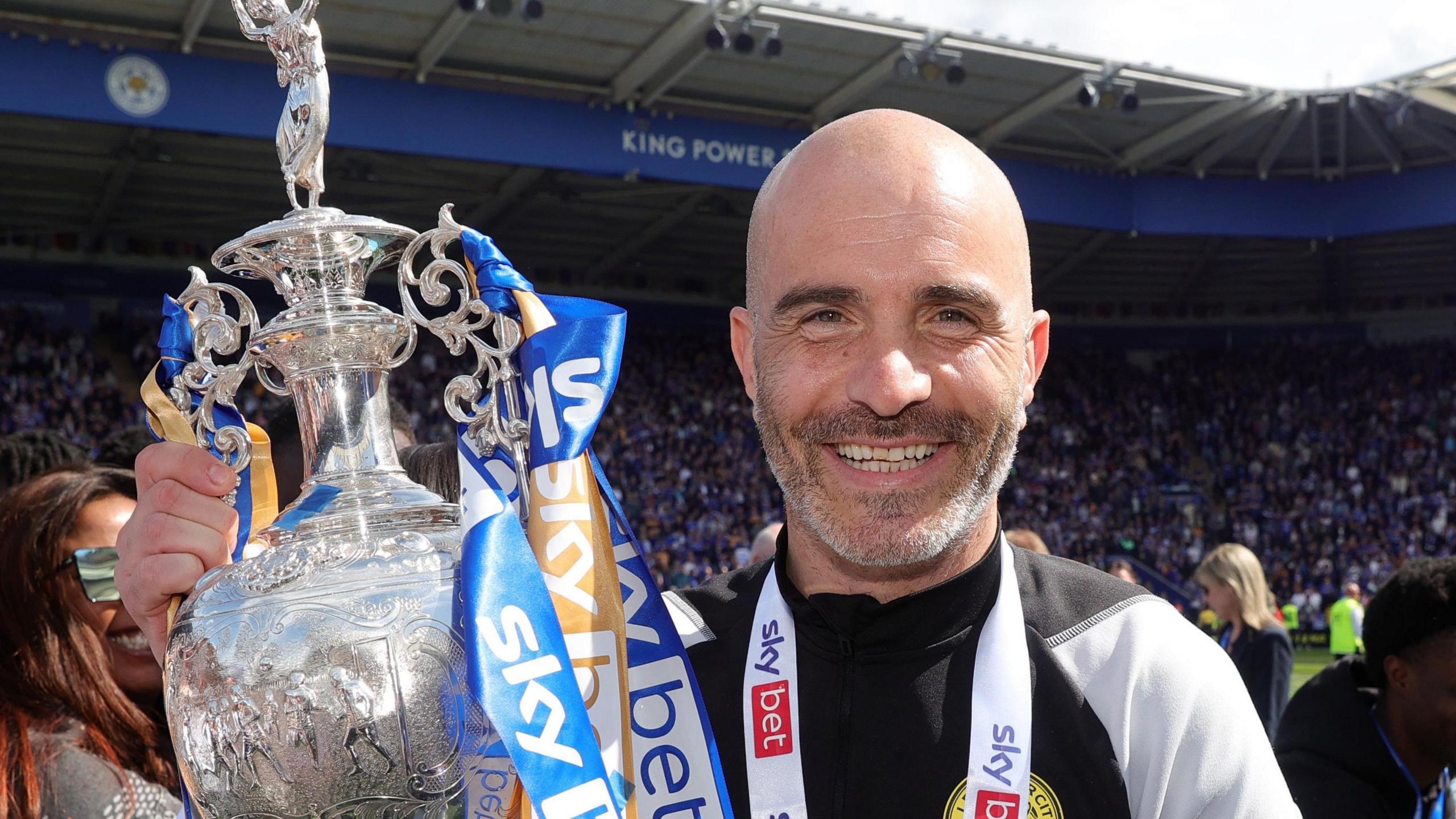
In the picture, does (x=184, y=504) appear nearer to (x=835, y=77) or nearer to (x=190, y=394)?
(x=190, y=394)

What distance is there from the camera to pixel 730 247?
70.8ft

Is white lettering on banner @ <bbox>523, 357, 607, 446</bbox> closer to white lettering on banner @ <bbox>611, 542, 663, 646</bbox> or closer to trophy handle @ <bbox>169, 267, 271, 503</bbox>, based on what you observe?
white lettering on banner @ <bbox>611, 542, 663, 646</bbox>

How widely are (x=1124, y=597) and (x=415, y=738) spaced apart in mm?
847

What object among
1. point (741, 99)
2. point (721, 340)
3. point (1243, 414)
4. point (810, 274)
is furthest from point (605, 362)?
point (1243, 414)

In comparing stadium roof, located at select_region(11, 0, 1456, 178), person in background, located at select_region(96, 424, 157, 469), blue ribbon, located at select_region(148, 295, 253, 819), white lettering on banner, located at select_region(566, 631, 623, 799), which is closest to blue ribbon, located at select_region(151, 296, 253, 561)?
blue ribbon, located at select_region(148, 295, 253, 819)

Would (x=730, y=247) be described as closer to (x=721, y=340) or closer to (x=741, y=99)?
(x=721, y=340)

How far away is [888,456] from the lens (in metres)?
1.45

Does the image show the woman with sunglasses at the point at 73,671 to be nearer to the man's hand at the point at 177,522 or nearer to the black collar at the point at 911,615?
the man's hand at the point at 177,522

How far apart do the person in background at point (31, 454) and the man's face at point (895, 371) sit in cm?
236

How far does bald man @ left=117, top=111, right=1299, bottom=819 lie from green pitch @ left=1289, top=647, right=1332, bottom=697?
14.6 m

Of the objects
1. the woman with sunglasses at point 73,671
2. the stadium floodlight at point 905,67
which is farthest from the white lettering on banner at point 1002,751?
the stadium floodlight at point 905,67

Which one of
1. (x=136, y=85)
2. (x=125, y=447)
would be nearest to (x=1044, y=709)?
(x=125, y=447)

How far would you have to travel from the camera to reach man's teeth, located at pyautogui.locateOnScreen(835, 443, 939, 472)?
56.9 inches

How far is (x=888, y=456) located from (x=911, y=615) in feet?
0.73
